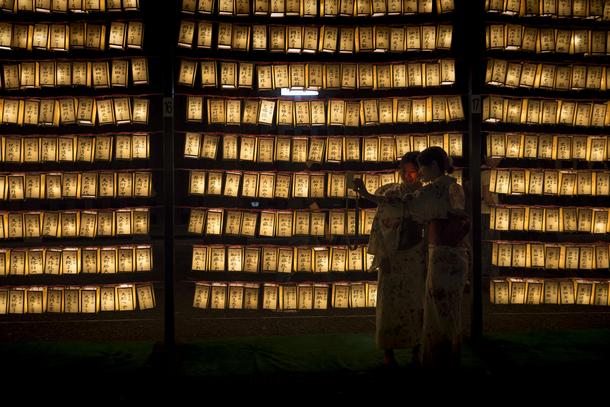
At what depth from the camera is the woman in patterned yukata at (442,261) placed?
5.04 m

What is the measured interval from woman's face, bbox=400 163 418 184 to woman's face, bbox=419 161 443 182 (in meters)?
0.55

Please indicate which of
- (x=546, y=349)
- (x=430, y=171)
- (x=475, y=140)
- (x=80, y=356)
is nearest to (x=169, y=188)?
(x=80, y=356)

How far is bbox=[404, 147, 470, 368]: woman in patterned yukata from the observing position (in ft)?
16.5

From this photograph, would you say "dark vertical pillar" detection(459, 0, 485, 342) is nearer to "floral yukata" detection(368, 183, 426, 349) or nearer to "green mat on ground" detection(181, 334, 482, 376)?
"green mat on ground" detection(181, 334, 482, 376)

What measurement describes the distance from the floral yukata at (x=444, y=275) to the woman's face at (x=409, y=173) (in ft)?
2.03

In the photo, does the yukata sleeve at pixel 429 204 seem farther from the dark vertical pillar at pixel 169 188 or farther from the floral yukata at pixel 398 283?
the dark vertical pillar at pixel 169 188

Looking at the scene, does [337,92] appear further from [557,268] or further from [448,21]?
[557,268]

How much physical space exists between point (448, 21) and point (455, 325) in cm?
437

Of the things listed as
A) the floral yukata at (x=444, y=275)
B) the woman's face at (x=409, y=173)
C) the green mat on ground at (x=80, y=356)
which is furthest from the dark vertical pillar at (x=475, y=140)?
the green mat on ground at (x=80, y=356)

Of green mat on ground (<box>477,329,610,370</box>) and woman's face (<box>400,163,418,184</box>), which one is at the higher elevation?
woman's face (<box>400,163,418,184</box>)

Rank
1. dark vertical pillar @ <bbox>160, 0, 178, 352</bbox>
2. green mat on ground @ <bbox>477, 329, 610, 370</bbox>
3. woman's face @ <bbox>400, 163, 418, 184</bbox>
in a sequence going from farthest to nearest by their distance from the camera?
dark vertical pillar @ <bbox>160, 0, 178, 352</bbox> → green mat on ground @ <bbox>477, 329, 610, 370</bbox> → woman's face @ <bbox>400, 163, 418, 184</bbox>

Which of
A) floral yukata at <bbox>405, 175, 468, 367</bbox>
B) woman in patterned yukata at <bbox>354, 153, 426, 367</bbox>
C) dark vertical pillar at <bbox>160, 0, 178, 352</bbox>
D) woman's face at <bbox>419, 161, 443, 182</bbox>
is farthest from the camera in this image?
dark vertical pillar at <bbox>160, 0, 178, 352</bbox>

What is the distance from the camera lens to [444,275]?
16.5 feet

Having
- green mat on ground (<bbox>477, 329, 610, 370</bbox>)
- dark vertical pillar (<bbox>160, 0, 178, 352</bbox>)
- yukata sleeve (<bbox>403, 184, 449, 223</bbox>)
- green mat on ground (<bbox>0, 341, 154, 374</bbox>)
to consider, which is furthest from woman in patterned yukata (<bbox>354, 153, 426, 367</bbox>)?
green mat on ground (<bbox>0, 341, 154, 374</bbox>)
